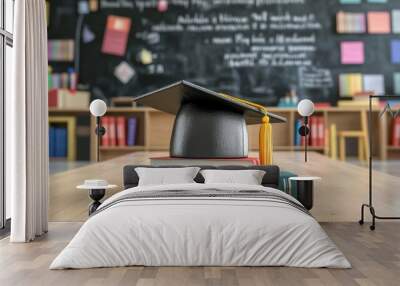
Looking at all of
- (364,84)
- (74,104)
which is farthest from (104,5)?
(364,84)

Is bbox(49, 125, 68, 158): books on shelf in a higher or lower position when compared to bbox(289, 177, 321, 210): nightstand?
higher

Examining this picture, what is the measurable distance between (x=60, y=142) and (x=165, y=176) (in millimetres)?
5590

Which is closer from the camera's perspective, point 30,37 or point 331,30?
point 30,37

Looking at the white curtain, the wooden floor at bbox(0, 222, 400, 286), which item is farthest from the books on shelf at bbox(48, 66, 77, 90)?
the wooden floor at bbox(0, 222, 400, 286)

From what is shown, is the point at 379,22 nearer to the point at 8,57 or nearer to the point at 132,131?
the point at 132,131

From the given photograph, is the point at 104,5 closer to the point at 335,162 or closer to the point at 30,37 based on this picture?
the point at 335,162

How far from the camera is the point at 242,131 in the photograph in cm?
488

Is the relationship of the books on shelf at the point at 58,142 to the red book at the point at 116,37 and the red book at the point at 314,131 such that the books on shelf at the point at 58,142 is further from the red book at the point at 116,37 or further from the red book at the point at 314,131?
the red book at the point at 314,131

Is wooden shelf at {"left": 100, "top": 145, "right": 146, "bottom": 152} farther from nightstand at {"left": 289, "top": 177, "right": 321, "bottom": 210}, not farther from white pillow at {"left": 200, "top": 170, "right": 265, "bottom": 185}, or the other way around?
nightstand at {"left": 289, "top": 177, "right": 321, "bottom": 210}

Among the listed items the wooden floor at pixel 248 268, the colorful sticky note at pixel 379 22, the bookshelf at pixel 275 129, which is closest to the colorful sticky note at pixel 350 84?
the bookshelf at pixel 275 129

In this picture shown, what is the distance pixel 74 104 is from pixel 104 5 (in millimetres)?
1707

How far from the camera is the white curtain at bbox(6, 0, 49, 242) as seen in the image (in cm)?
327

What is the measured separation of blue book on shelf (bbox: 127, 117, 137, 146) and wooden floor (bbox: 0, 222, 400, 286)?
598cm

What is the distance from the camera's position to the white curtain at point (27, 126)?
327 cm
